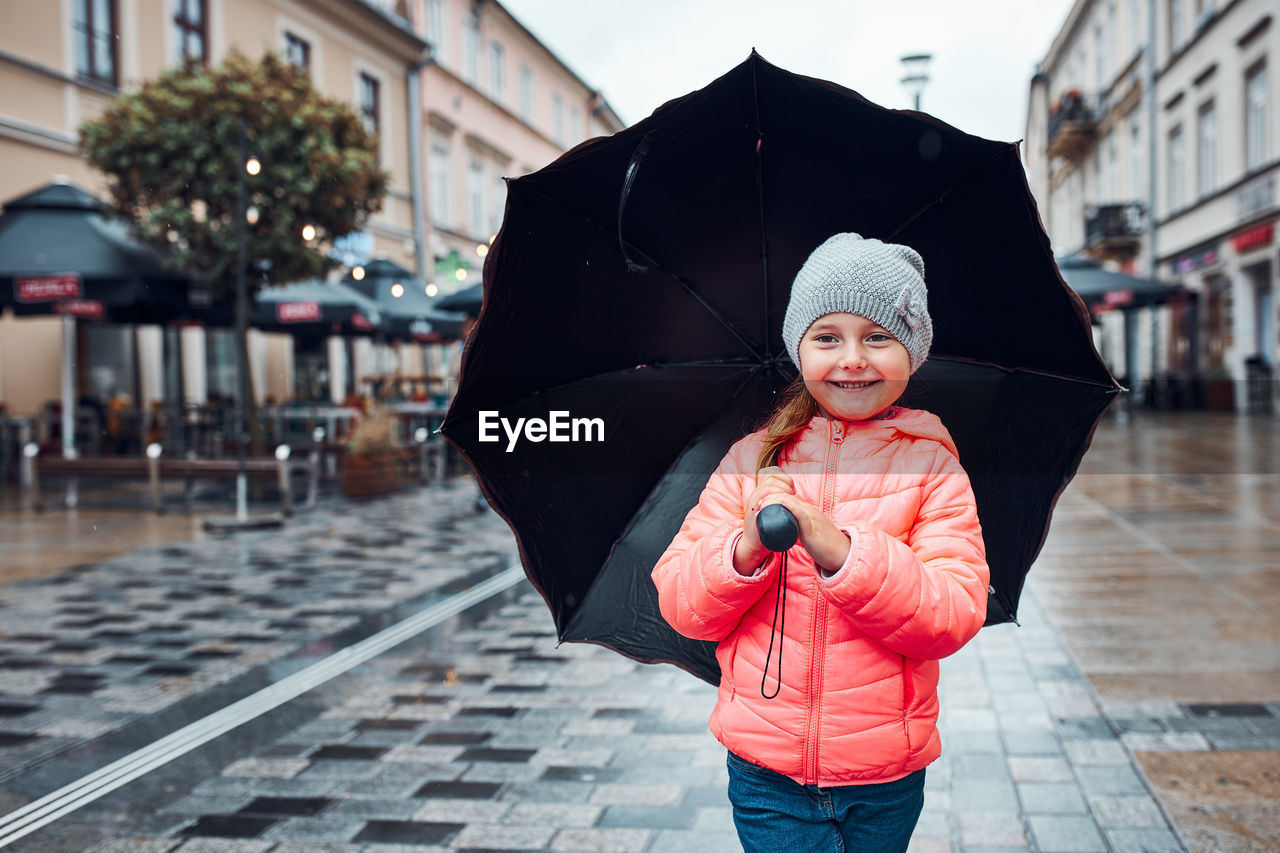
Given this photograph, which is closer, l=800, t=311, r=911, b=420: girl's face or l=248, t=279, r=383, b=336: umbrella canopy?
l=800, t=311, r=911, b=420: girl's face

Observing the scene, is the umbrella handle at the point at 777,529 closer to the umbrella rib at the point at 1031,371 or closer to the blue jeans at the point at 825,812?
the blue jeans at the point at 825,812

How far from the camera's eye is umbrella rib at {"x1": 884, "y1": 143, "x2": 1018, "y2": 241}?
5.86 feet

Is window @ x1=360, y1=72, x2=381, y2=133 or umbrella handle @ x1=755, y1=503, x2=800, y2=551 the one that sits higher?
window @ x1=360, y1=72, x2=381, y2=133

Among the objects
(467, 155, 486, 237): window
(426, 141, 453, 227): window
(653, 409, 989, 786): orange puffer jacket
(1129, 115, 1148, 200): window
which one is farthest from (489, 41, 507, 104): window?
(1129, 115, 1148, 200): window

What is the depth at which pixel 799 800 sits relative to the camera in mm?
1771

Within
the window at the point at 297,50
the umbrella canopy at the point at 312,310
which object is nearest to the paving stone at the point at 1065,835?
the umbrella canopy at the point at 312,310

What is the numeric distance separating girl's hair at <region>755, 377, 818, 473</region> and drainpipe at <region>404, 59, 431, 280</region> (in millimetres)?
25268

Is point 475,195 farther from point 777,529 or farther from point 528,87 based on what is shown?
point 777,529

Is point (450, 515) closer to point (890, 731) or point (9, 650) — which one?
point (9, 650)

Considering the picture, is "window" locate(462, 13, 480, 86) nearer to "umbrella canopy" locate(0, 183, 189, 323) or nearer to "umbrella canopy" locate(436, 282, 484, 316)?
"umbrella canopy" locate(436, 282, 484, 316)

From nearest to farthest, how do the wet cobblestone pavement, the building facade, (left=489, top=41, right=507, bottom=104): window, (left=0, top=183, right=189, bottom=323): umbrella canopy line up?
the wet cobblestone pavement, (left=0, top=183, right=189, bottom=323): umbrella canopy, (left=489, top=41, right=507, bottom=104): window, the building facade

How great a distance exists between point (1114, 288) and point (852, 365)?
20.5 meters

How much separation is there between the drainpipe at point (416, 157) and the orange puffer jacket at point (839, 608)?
83.2 ft

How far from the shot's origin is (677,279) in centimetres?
198
